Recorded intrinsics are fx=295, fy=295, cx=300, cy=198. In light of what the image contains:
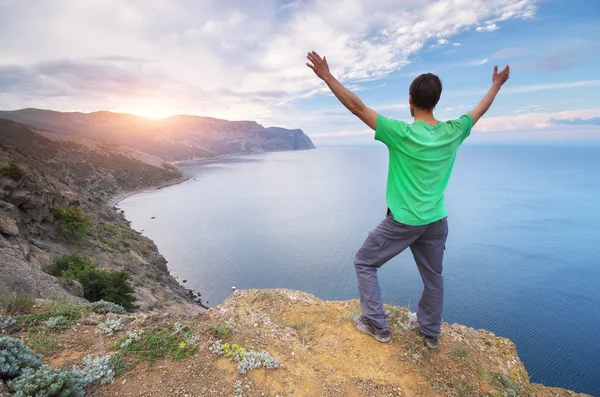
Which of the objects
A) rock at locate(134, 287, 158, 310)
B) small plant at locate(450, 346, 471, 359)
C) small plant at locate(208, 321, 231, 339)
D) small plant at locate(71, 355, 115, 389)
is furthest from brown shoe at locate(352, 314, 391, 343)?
rock at locate(134, 287, 158, 310)

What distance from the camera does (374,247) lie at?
3.73 meters

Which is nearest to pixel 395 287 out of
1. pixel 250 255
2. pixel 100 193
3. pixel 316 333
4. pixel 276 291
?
pixel 250 255

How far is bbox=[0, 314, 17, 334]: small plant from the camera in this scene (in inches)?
146

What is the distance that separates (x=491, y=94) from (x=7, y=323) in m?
6.71

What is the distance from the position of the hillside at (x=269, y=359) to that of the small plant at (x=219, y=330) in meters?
0.01

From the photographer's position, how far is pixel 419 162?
3.20 m

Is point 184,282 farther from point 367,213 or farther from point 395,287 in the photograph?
point 367,213

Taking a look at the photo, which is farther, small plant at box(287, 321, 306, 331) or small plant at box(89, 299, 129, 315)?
small plant at box(89, 299, 129, 315)

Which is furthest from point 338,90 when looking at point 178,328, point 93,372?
point 93,372

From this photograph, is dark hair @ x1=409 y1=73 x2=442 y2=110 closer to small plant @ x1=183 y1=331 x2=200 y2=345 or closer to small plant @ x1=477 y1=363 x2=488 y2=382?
small plant @ x1=477 y1=363 x2=488 y2=382

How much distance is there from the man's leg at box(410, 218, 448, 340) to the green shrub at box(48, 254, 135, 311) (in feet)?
49.3

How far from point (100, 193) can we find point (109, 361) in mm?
85317

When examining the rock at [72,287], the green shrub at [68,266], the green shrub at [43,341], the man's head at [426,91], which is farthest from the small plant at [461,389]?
the green shrub at [68,266]

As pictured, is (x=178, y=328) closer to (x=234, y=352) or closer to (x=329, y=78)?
(x=234, y=352)
